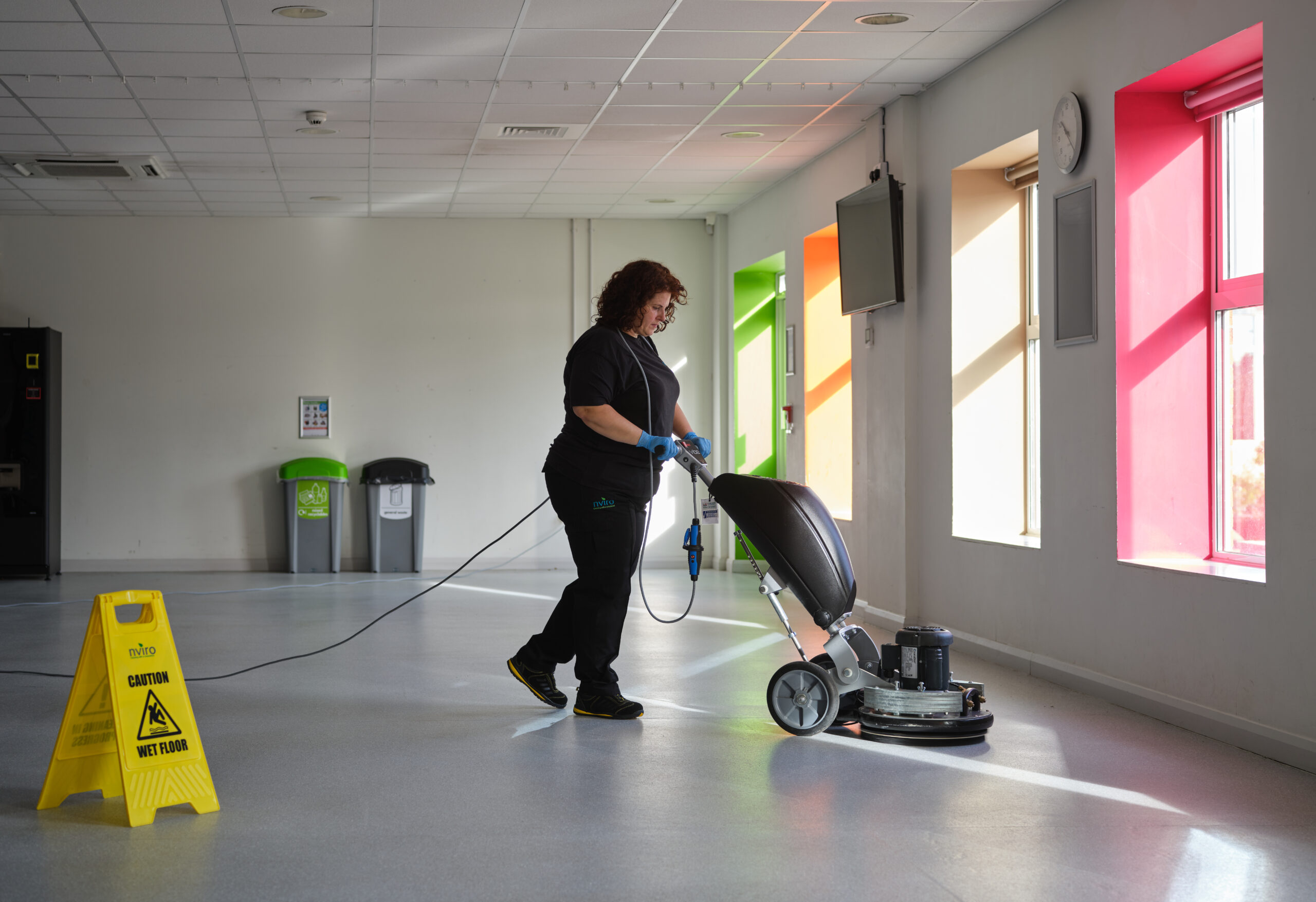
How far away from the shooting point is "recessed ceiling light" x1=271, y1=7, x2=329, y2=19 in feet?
15.7

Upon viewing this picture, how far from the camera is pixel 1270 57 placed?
352cm

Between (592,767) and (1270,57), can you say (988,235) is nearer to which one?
(1270,57)

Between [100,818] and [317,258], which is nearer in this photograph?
[100,818]

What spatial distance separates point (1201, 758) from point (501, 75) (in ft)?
14.0

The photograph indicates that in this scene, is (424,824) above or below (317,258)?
below

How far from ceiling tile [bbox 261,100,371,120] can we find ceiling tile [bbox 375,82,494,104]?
18 centimetres

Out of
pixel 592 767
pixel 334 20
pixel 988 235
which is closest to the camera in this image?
pixel 592 767

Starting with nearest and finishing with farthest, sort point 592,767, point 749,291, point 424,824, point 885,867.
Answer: point 885,867 < point 424,824 < point 592,767 < point 749,291

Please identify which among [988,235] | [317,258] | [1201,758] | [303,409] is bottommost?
[1201,758]

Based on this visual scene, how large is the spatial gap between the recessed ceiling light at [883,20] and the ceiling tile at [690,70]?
71cm

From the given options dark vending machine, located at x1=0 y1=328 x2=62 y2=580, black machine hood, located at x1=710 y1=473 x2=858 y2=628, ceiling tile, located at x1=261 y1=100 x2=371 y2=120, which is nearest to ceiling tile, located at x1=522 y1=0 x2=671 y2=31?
ceiling tile, located at x1=261 y1=100 x2=371 y2=120

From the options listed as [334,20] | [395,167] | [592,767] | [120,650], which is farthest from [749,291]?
[120,650]

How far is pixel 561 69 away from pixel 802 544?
10.3ft

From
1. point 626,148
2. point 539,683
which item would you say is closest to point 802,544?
point 539,683
